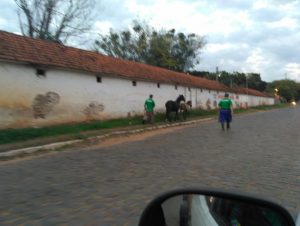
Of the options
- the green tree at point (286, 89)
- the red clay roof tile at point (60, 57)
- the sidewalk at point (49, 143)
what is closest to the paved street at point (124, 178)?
the sidewalk at point (49, 143)

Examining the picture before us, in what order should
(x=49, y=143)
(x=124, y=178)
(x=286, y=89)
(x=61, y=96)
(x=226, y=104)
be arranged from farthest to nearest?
(x=286, y=89), (x=61, y=96), (x=226, y=104), (x=49, y=143), (x=124, y=178)

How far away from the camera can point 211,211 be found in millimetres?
2172

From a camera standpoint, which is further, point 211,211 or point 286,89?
Result: point 286,89

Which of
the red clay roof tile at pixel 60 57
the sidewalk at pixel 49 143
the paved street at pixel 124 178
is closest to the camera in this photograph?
the paved street at pixel 124 178

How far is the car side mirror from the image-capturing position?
193 centimetres

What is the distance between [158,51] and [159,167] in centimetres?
4762

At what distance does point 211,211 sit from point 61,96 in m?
18.0

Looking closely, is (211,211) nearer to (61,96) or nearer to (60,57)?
(61,96)

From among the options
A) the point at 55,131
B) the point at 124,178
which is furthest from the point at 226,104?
the point at 124,178

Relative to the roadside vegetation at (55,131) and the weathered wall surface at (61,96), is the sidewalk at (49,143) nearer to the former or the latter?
the roadside vegetation at (55,131)

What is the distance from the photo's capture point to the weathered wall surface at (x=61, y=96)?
16.6 metres

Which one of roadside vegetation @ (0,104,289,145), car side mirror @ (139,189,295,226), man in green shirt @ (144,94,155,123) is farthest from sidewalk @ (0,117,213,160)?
car side mirror @ (139,189,295,226)

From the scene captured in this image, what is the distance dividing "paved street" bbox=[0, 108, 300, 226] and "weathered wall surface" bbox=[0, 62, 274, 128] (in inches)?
240

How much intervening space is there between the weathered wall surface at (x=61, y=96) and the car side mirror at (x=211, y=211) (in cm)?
1498
